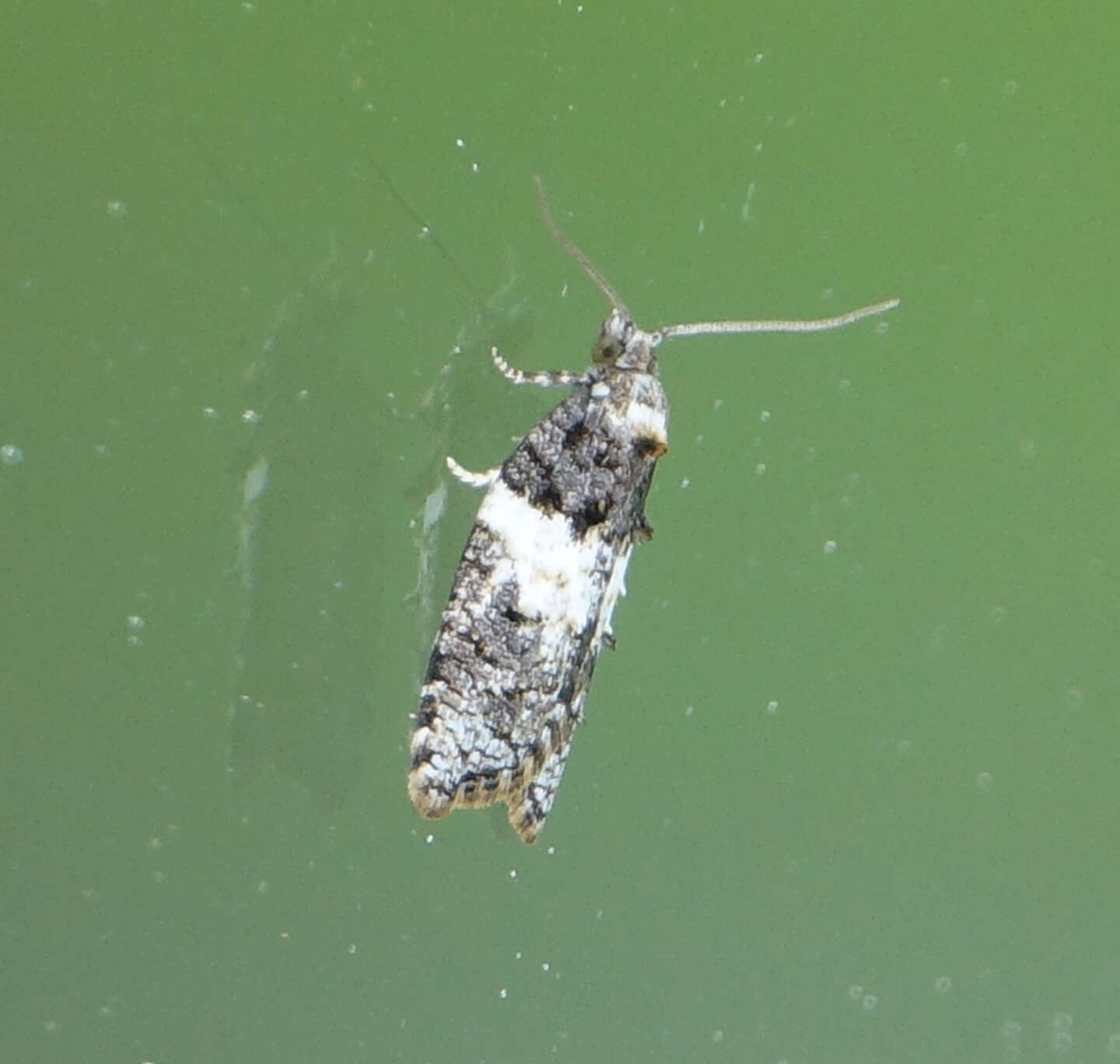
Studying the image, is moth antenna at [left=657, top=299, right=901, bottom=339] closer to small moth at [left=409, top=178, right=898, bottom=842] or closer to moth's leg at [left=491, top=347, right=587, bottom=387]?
small moth at [left=409, top=178, right=898, bottom=842]

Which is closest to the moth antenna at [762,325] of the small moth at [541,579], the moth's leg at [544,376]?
the small moth at [541,579]

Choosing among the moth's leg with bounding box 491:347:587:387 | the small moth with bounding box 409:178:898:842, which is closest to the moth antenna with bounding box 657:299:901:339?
the small moth with bounding box 409:178:898:842

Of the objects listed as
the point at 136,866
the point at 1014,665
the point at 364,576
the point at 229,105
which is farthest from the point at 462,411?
the point at 1014,665

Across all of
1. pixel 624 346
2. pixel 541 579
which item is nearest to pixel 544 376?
pixel 624 346

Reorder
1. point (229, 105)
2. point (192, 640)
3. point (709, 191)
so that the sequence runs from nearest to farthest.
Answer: point (229, 105), point (192, 640), point (709, 191)

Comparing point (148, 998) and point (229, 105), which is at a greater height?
point (229, 105)

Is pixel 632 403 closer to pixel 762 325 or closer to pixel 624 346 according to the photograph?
pixel 624 346

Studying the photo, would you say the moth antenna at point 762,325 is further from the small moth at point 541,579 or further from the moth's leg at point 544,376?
the moth's leg at point 544,376

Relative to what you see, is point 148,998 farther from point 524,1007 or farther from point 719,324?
point 719,324
